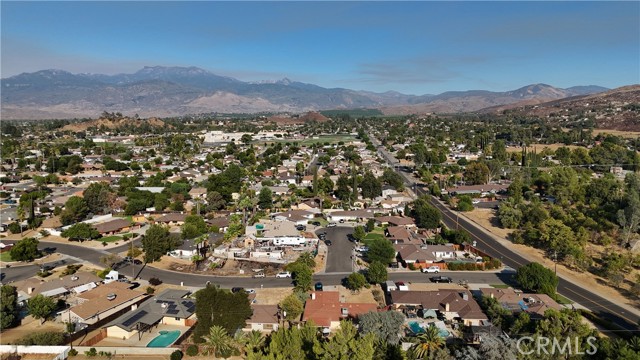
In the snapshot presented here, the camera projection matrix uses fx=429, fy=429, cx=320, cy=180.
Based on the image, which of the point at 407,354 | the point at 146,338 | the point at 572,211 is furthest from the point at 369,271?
the point at 572,211

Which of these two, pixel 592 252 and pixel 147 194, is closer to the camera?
pixel 592 252

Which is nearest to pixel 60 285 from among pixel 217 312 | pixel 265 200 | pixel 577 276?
pixel 217 312

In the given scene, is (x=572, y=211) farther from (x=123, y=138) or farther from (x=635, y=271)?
(x=123, y=138)

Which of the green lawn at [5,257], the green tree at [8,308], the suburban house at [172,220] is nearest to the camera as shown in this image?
the green tree at [8,308]

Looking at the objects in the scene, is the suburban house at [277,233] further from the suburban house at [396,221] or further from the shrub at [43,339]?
the shrub at [43,339]

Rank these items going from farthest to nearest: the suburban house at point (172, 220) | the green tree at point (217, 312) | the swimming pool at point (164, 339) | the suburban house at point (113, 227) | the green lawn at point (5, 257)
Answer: the suburban house at point (172, 220) → the suburban house at point (113, 227) → the green lawn at point (5, 257) → the swimming pool at point (164, 339) → the green tree at point (217, 312)

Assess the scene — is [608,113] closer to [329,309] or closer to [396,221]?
[396,221]

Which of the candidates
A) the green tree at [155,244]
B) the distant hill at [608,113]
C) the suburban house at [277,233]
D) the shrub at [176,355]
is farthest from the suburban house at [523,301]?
the distant hill at [608,113]
